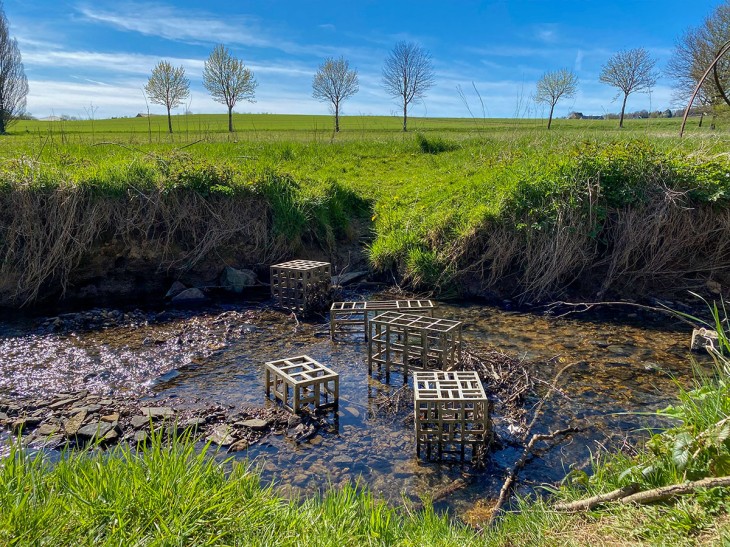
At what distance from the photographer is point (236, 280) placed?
32.2ft

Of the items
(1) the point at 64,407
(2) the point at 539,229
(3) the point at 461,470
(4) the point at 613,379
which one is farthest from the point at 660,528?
(2) the point at 539,229

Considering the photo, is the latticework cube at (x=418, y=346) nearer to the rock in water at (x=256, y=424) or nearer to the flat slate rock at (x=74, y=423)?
the rock in water at (x=256, y=424)

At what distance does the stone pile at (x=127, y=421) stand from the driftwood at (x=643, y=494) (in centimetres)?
260

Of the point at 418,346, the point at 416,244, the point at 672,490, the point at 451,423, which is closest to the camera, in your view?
the point at 672,490

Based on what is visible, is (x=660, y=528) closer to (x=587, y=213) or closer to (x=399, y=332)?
(x=399, y=332)

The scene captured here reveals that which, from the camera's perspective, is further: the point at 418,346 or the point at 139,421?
the point at 418,346

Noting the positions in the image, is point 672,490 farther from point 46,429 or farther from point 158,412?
point 46,429

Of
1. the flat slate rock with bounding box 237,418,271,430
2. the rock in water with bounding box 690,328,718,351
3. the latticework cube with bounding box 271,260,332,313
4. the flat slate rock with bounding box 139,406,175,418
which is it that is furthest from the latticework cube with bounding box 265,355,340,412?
the rock in water with bounding box 690,328,718,351

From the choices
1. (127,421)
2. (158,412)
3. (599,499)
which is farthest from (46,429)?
(599,499)

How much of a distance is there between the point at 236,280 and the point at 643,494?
811 cm

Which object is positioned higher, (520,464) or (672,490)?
(672,490)

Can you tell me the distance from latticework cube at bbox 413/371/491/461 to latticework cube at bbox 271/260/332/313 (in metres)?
4.07

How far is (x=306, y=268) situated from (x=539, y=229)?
4.02 metres

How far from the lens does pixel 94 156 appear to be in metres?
11.1
